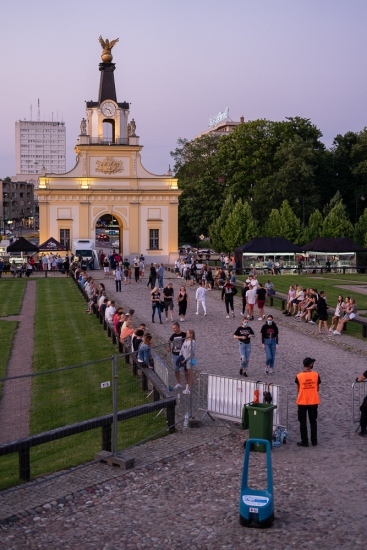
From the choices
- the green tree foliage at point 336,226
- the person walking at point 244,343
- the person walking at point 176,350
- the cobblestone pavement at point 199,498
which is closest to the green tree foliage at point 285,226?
the green tree foliage at point 336,226

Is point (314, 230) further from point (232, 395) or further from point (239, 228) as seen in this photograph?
point (232, 395)

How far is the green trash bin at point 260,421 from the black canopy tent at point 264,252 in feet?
144

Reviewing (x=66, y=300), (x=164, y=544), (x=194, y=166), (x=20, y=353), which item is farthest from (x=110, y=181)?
(x=164, y=544)

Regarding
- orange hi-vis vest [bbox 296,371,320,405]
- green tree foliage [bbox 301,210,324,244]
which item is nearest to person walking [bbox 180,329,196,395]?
orange hi-vis vest [bbox 296,371,320,405]

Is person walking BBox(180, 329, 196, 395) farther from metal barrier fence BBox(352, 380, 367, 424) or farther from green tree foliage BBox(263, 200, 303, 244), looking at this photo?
green tree foliage BBox(263, 200, 303, 244)

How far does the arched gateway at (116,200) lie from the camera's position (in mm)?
67500

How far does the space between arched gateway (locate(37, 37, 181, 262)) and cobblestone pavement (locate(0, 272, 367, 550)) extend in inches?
2105

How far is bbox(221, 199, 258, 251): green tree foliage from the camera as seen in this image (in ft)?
224

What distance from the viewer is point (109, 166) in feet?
227

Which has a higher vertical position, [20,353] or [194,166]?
[194,166]

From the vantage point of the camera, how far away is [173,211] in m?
69.1

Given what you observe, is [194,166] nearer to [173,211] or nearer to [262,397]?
[173,211]

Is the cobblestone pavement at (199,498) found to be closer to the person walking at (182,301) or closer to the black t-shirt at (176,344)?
the black t-shirt at (176,344)

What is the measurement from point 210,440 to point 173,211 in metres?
55.9
